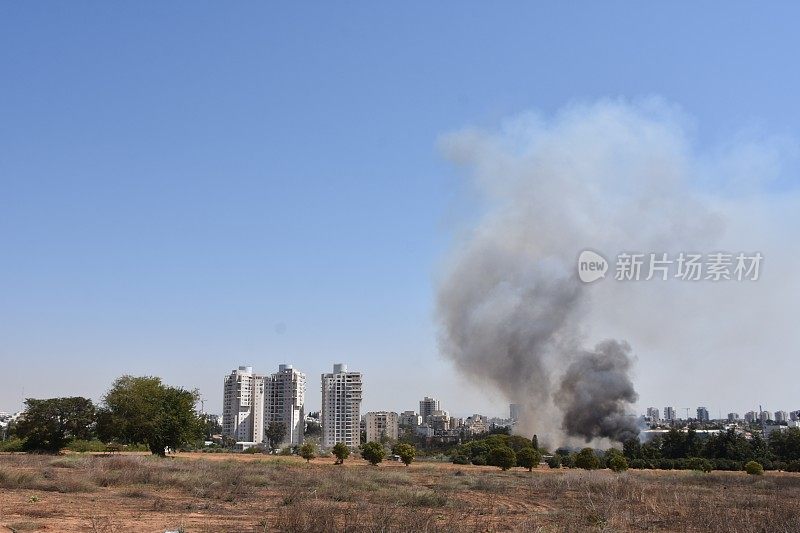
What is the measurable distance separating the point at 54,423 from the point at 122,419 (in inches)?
319

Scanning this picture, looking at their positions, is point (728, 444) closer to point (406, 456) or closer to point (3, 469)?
point (406, 456)

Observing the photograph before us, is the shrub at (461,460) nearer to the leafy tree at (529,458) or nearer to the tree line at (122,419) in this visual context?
the leafy tree at (529,458)

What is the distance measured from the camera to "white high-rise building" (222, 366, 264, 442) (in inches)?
6732

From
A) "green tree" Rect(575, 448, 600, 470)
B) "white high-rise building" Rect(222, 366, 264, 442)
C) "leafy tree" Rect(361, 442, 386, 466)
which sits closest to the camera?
"green tree" Rect(575, 448, 600, 470)

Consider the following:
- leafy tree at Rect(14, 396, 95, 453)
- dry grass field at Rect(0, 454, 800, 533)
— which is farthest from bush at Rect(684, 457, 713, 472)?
leafy tree at Rect(14, 396, 95, 453)

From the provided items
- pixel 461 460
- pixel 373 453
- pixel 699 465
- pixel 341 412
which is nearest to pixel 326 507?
pixel 373 453

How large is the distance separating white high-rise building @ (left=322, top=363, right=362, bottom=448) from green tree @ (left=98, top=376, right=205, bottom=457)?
9500 centimetres

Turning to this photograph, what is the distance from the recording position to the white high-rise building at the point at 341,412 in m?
152

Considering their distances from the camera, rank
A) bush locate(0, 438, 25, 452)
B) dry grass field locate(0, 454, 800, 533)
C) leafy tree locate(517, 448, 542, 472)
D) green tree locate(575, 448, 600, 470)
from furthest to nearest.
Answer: bush locate(0, 438, 25, 452) < green tree locate(575, 448, 600, 470) < leafy tree locate(517, 448, 542, 472) < dry grass field locate(0, 454, 800, 533)

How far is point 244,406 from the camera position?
177500 millimetres

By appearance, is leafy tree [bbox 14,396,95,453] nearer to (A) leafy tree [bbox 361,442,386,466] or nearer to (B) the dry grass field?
(A) leafy tree [bbox 361,442,386,466]

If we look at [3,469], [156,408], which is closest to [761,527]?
[3,469]

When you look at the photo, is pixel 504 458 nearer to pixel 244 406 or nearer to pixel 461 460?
pixel 461 460

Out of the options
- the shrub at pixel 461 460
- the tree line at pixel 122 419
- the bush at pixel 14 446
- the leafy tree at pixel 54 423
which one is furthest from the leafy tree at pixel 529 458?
the bush at pixel 14 446
